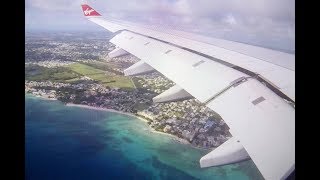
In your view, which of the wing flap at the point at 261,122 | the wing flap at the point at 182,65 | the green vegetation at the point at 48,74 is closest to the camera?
the wing flap at the point at 261,122

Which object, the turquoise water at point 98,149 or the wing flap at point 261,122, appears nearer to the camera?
the wing flap at point 261,122

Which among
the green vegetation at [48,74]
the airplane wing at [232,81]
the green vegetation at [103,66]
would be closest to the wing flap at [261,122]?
the airplane wing at [232,81]

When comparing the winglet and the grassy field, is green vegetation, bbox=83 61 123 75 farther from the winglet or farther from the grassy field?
the winglet

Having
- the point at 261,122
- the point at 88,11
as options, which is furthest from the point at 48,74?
the point at 261,122

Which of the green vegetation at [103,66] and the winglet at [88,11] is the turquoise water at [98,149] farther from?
the winglet at [88,11]

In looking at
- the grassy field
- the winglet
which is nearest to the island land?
the grassy field
